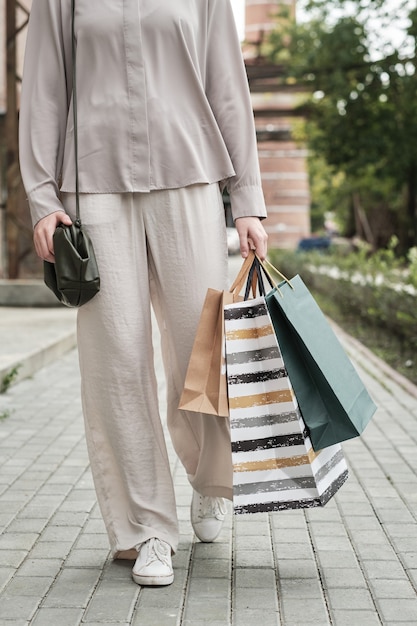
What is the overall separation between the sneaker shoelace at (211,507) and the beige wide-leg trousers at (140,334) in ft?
0.64

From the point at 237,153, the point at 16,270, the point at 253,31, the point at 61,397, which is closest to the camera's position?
the point at 237,153

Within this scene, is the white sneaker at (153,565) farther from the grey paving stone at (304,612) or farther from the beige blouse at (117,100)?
the beige blouse at (117,100)

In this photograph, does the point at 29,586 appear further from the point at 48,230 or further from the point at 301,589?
the point at 48,230

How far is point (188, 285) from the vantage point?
3.16 m

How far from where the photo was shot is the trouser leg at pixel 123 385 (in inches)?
122

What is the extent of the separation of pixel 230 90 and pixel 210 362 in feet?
2.96

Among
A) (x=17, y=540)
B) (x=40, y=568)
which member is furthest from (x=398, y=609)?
(x=17, y=540)

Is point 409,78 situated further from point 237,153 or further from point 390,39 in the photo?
point 237,153

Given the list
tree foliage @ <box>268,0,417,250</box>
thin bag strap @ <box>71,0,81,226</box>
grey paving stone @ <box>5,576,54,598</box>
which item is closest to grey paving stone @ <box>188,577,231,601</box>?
grey paving stone @ <box>5,576,54,598</box>

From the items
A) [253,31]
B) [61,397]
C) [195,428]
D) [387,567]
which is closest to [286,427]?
[195,428]

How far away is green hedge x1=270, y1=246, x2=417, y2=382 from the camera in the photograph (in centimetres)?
927

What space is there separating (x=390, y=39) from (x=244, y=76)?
17782 millimetres

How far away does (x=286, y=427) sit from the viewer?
2.98 metres

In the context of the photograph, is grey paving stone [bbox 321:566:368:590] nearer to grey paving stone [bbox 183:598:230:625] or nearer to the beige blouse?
grey paving stone [bbox 183:598:230:625]
